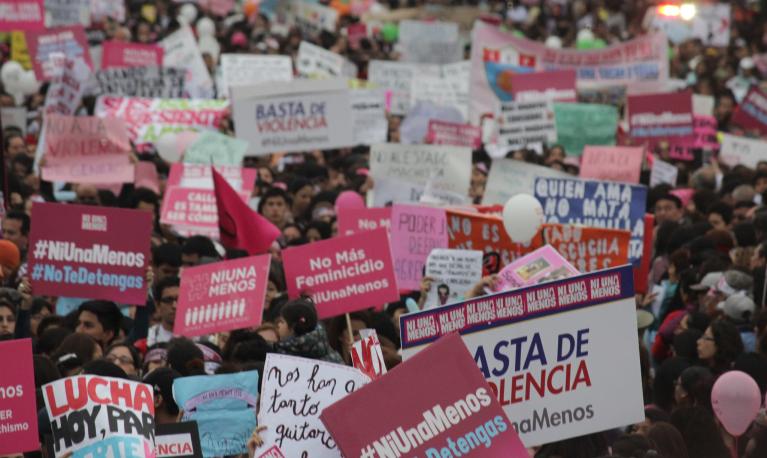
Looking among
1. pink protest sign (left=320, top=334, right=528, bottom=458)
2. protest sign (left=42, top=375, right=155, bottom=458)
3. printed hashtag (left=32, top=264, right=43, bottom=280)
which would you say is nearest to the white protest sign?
printed hashtag (left=32, top=264, right=43, bottom=280)

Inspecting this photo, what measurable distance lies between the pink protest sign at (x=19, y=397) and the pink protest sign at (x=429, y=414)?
1417 millimetres

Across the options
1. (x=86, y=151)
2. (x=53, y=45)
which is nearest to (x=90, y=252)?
(x=86, y=151)

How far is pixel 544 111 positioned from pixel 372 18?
1068 cm

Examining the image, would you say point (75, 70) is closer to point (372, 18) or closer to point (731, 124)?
point (731, 124)

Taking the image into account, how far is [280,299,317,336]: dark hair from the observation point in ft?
28.8

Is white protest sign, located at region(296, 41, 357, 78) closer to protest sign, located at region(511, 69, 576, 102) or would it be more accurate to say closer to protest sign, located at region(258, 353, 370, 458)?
protest sign, located at region(511, 69, 576, 102)

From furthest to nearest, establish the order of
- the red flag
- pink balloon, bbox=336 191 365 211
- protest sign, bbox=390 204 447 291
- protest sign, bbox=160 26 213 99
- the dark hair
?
protest sign, bbox=160 26 213 99, pink balloon, bbox=336 191 365 211, the red flag, protest sign, bbox=390 204 447 291, the dark hair

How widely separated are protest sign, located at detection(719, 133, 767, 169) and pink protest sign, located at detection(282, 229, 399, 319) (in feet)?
28.5

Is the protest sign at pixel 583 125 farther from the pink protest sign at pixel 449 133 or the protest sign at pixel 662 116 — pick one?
the pink protest sign at pixel 449 133

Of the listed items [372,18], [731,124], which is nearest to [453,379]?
[731,124]

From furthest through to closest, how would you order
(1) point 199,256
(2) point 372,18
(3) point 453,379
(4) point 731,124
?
(2) point 372,18 < (4) point 731,124 < (1) point 199,256 < (3) point 453,379

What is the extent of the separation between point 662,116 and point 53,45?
285 inches

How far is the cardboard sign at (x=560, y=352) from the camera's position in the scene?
7453 mm

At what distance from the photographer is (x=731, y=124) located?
2114 cm
